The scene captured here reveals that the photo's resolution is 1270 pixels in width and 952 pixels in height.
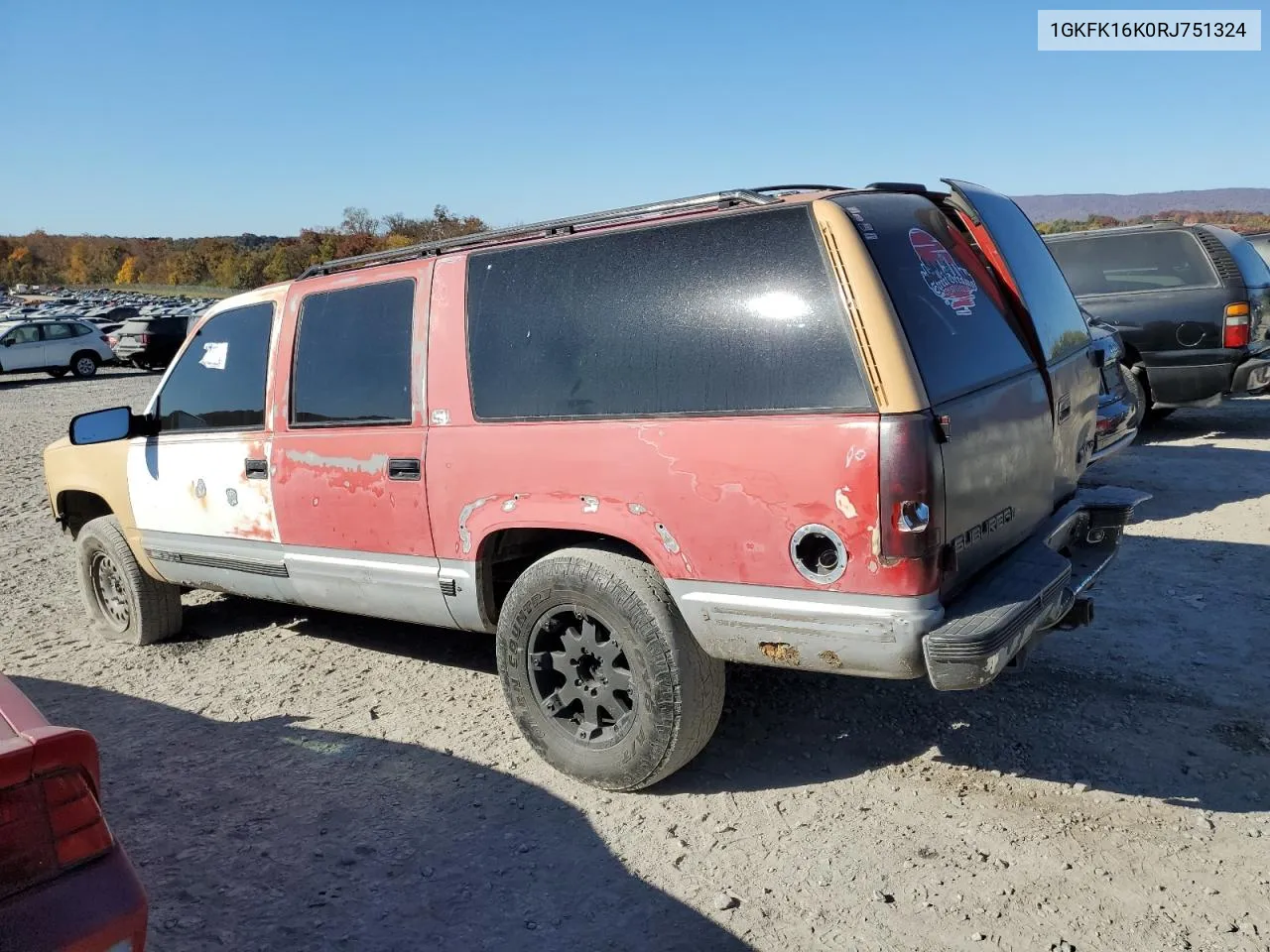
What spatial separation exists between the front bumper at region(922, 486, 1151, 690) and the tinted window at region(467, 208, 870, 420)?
74cm

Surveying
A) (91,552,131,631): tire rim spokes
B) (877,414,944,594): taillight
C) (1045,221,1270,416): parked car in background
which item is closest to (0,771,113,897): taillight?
(877,414,944,594): taillight

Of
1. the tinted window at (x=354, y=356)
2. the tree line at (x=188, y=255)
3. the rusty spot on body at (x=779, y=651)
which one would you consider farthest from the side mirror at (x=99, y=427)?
the tree line at (x=188, y=255)

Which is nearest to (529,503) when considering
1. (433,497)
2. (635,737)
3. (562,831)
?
(433,497)

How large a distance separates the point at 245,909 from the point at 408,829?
0.57 metres

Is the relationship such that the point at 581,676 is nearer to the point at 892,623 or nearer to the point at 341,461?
the point at 892,623

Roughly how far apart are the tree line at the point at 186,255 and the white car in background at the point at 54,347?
4634 cm

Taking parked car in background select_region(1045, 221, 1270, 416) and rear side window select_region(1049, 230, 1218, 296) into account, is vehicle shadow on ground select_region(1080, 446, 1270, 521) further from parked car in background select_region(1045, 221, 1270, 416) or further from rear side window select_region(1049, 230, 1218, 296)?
rear side window select_region(1049, 230, 1218, 296)

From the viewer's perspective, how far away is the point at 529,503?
3.56 metres

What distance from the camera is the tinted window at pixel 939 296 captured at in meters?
3.02

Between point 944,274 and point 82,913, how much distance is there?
302cm

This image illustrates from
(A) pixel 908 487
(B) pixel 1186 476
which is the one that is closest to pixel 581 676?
(A) pixel 908 487

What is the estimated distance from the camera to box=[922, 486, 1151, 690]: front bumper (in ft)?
9.17

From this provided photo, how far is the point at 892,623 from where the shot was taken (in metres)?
2.85

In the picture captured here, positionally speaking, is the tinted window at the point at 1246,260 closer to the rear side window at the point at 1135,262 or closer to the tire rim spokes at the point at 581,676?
the rear side window at the point at 1135,262
